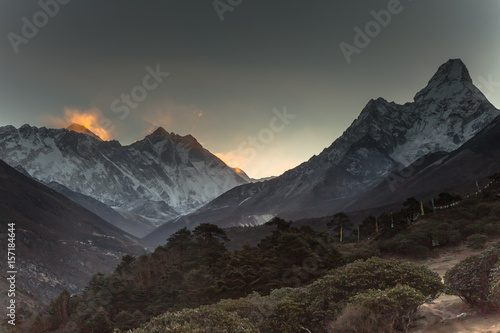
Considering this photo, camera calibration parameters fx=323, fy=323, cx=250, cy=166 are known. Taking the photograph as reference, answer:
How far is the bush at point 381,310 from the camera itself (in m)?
12.8

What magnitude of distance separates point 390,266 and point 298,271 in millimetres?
14962

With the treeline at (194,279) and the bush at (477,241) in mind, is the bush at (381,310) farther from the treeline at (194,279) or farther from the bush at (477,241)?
the bush at (477,241)

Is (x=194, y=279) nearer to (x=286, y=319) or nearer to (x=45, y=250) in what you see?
(x=286, y=319)

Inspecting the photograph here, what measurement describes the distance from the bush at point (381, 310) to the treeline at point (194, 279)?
1590 centimetres

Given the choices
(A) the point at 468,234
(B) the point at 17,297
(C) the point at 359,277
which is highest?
(B) the point at 17,297

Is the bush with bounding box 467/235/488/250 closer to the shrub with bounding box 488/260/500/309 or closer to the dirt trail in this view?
the dirt trail

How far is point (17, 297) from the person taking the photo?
3221 inches

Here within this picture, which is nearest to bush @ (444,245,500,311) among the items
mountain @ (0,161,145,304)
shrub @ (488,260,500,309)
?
shrub @ (488,260,500,309)

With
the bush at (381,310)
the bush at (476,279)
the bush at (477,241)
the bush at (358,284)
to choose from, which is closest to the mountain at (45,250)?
the bush at (358,284)

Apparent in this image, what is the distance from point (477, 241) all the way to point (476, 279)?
2146 cm

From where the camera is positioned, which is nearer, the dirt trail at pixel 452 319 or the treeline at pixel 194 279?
the dirt trail at pixel 452 319

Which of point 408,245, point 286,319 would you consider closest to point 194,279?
point 408,245

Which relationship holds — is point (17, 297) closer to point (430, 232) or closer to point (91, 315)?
point (91, 315)

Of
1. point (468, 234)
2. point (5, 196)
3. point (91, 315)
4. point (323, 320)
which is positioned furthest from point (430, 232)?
point (5, 196)
